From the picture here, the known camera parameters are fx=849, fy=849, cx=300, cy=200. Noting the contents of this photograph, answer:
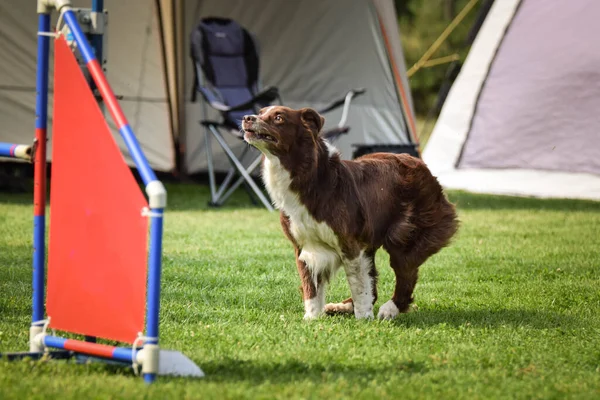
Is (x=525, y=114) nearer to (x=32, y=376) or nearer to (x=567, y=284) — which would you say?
(x=567, y=284)

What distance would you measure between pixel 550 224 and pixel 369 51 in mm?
3850

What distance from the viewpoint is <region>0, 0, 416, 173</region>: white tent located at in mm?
A: 10562

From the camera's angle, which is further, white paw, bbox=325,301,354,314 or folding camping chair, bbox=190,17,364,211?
folding camping chair, bbox=190,17,364,211

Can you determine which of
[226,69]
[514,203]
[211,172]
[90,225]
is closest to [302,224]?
[90,225]

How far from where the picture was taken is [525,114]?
10.8 metres

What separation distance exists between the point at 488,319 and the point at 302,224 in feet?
3.53

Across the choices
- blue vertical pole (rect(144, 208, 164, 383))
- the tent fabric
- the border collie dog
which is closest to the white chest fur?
the border collie dog

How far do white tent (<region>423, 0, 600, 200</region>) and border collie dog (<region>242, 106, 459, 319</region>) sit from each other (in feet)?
20.4

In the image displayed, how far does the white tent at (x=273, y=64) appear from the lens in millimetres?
10562

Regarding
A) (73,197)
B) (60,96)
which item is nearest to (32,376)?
(73,197)

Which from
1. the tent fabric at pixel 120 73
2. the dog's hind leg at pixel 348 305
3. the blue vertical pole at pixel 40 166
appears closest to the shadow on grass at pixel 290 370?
the blue vertical pole at pixel 40 166

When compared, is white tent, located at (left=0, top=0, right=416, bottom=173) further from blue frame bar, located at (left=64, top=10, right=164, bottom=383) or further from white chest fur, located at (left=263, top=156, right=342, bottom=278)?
blue frame bar, located at (left=64, top=10, right=164, bottom=383)

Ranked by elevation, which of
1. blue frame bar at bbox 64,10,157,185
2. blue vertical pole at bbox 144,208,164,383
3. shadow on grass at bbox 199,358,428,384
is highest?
blue frame bar at bbox 64,10,157,185

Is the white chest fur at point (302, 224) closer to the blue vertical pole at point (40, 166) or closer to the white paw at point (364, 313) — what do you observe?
the white paw at point (364, 313)
